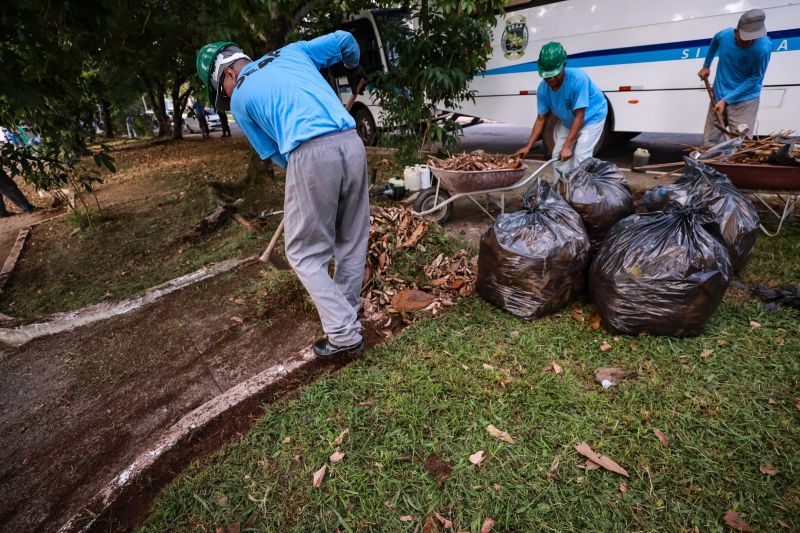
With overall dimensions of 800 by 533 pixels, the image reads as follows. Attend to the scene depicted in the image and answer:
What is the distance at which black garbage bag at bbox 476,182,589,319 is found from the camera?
2609mm

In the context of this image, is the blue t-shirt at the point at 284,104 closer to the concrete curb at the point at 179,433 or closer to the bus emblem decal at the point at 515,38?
the concrete curb at the point at 179,433

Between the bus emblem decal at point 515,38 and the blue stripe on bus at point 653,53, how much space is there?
33 cm

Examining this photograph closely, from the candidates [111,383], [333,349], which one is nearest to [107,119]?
[111,383]

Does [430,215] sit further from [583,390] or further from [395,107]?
[583,390]

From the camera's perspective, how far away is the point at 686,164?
3.41m

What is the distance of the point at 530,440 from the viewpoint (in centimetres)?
192

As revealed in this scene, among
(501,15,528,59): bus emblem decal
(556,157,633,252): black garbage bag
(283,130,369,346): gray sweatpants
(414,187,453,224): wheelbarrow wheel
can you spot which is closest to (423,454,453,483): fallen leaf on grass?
(283,130,369,346): gray sweatpants

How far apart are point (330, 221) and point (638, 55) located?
606 centimetres

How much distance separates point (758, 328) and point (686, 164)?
1563 millimetres

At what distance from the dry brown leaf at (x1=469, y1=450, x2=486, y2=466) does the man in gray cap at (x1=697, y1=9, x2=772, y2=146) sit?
4.18 metres

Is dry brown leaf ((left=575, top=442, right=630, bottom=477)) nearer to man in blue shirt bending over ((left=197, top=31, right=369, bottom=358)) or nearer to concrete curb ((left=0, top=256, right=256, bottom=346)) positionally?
man in blue shirt bending over ((left=197, top=31, right=369, bottom=358))

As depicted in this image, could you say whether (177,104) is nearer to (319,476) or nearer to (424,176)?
(424,176)

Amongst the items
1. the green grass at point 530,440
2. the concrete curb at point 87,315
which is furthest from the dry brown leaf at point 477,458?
the concrete curb at point 87,315

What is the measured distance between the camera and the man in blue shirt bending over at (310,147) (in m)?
2.21
